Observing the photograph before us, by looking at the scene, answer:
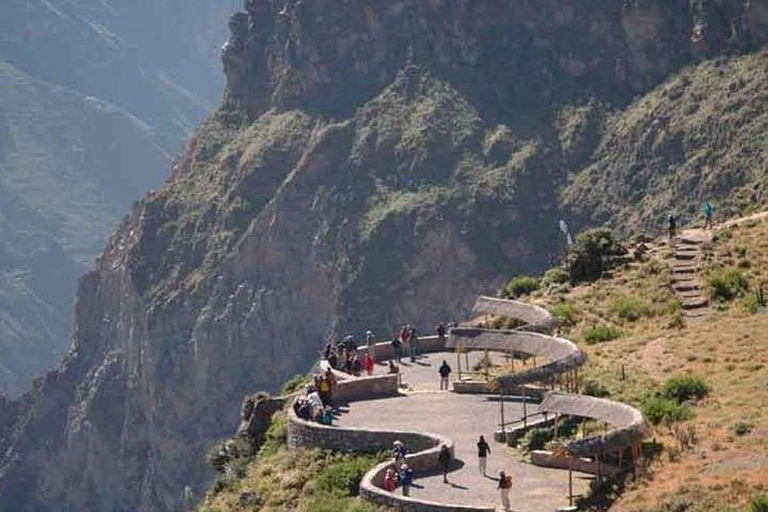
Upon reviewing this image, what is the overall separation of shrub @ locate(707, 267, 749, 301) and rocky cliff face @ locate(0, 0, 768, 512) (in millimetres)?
82486

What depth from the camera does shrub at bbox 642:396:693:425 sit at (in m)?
40.1

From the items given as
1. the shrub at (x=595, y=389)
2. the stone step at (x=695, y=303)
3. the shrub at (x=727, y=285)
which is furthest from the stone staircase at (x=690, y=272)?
the shrub at (x=595, y=389)

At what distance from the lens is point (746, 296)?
5525cm

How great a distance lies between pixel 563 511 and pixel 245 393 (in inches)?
5005

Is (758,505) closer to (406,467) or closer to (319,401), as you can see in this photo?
(406,467)

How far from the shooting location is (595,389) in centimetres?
4403

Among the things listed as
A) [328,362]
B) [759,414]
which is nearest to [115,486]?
[328,362]

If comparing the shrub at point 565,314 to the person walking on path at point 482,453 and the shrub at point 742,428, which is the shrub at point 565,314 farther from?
the shrub at point 742,428

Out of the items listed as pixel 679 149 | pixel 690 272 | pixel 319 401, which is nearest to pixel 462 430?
pixel 319 401

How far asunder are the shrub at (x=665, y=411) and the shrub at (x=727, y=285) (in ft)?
52.3

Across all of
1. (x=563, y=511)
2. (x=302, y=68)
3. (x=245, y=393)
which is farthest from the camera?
(x=302, y=68)

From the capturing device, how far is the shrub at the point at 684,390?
139 feet

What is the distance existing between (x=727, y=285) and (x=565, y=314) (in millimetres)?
5200

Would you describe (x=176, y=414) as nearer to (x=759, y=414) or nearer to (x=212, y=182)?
(x=212, y=182)
